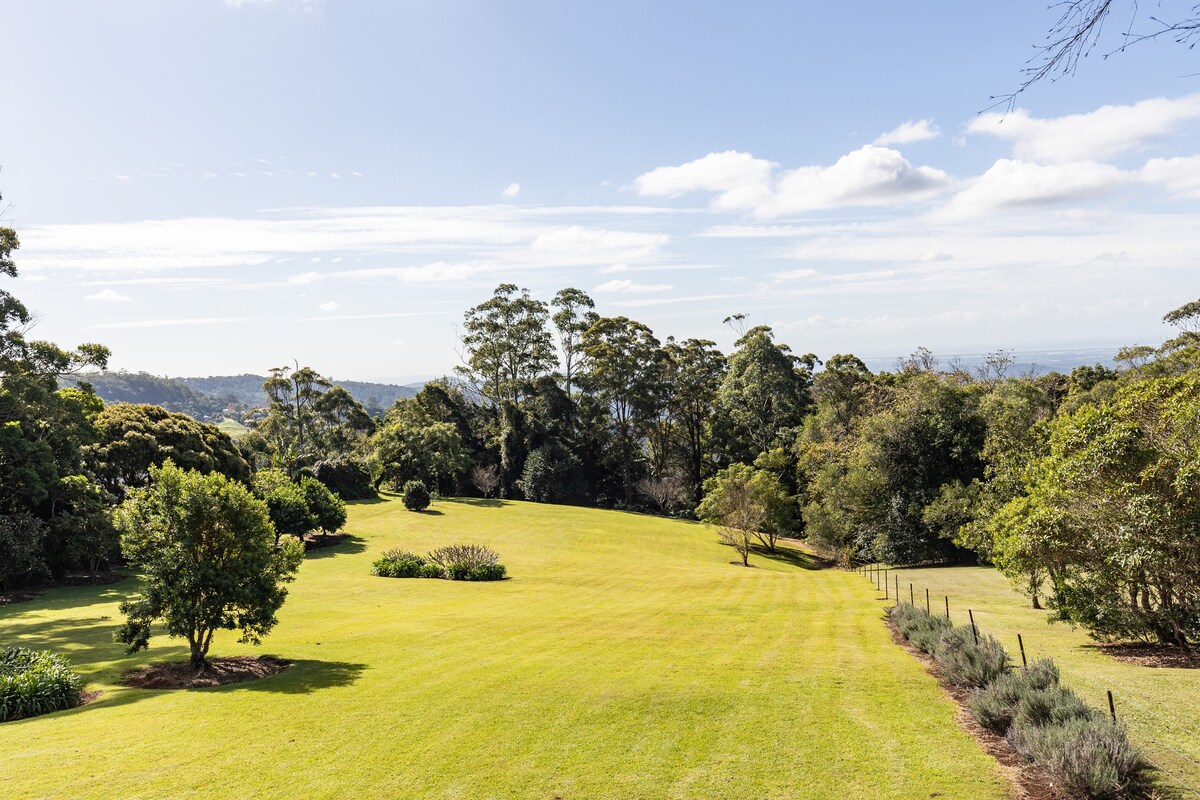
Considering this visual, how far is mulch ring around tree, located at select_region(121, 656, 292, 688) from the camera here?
550 inches

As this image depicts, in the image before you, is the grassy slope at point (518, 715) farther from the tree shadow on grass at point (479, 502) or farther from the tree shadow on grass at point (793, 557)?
the tree shadow on grass at point (479, 502)

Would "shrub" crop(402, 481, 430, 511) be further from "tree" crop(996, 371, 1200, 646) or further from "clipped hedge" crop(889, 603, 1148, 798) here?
"clipped hedge" crop(889, 603, 1148, 798)

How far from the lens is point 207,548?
14906 millimetres

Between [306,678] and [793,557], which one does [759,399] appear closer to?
[793,557]

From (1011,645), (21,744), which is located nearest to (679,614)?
(1011,645)

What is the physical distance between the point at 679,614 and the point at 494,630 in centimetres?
673

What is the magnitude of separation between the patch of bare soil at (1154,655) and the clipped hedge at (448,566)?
919 inches

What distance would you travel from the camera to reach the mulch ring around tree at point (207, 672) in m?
14.0

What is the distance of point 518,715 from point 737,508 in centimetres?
3423

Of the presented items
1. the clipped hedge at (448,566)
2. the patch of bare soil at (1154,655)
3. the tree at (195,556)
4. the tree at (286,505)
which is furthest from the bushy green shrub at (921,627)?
the tree at (286,505)

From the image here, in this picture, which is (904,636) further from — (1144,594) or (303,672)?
(303,672)

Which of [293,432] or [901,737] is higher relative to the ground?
[293,432]

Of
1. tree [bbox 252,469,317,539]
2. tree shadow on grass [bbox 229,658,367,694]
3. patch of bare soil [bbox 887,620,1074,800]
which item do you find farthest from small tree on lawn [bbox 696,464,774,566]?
tree shadow on grass [bbox 229,658,367,694]

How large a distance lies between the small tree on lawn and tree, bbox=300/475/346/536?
23.9 m
